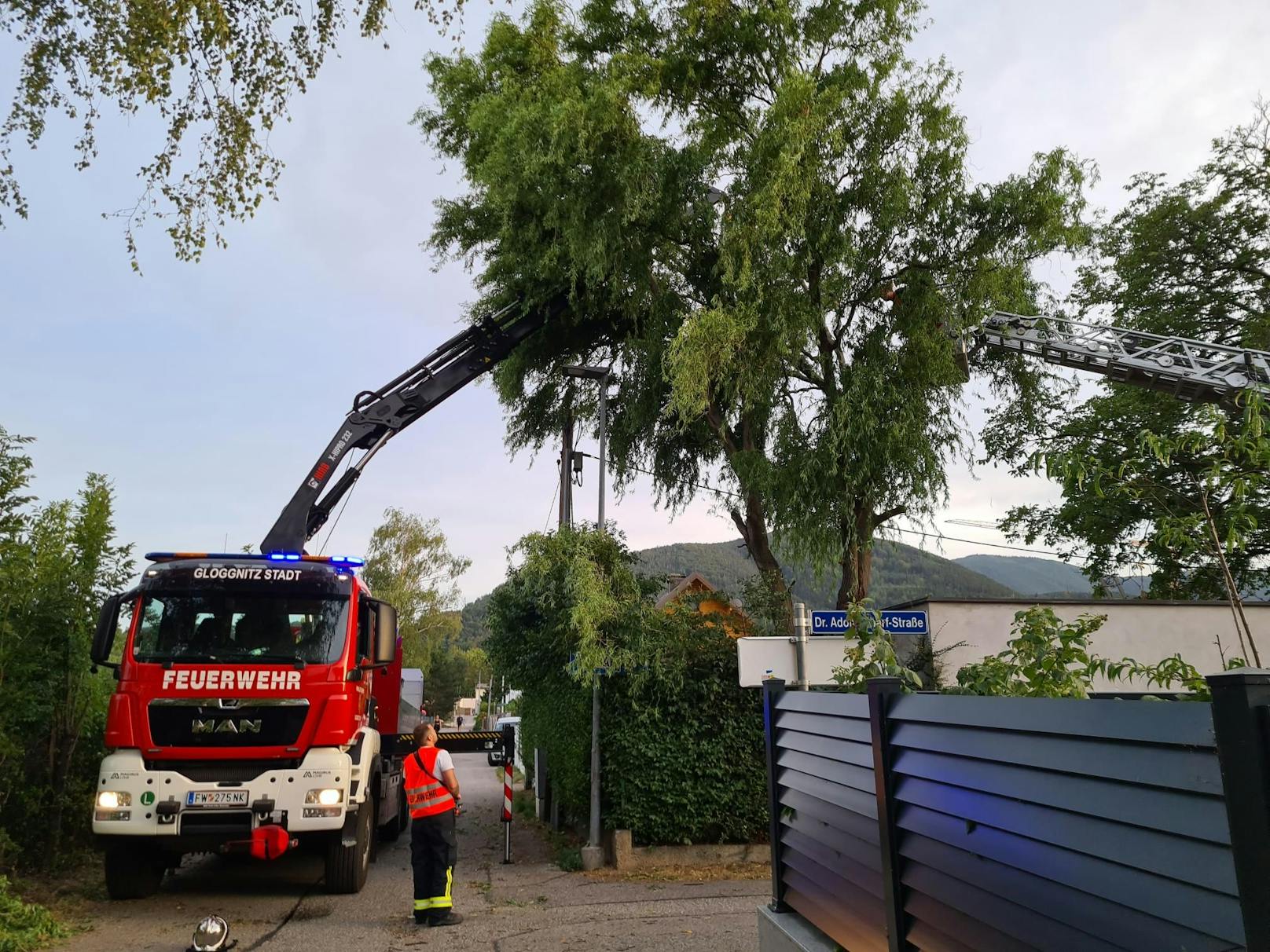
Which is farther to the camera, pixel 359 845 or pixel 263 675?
pixel 359 845

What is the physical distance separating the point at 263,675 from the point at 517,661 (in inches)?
212

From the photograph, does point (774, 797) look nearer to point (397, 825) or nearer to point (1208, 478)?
point (1208, 478)

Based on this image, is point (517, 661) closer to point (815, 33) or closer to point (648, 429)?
point (648, 429)

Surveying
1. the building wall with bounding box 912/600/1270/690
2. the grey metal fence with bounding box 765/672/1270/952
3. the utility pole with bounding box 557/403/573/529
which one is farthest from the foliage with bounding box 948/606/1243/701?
the utility pole with bounding box 557/403/573/529

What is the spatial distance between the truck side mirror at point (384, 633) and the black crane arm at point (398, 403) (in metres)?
5.37

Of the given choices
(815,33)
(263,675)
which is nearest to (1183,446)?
(263,675)

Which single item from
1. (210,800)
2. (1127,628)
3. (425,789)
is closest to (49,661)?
(210,800)

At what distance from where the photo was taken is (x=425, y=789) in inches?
348

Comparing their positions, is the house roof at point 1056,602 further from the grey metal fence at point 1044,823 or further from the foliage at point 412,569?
the foliage at point 412,569

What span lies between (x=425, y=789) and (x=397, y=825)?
22.7ft

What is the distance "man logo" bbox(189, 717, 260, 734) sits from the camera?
8703mm

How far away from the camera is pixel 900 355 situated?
1415 centimetres

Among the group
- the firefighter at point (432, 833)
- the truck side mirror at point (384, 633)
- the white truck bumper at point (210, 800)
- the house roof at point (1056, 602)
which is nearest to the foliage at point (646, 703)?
the truck side mirror at point (384, 633)

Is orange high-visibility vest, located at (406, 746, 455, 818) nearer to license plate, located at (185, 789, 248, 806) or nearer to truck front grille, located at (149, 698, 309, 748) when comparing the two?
truck front grille, located at (149, 698, 309, 748)
